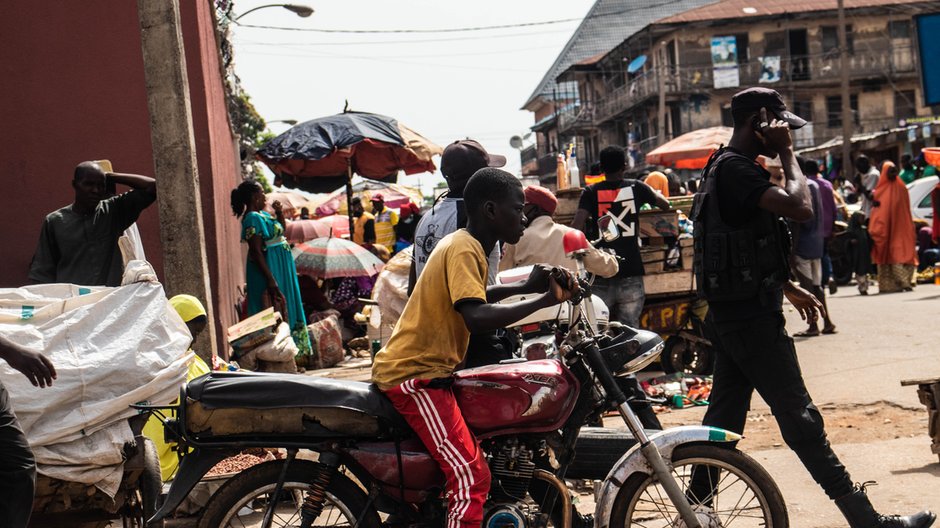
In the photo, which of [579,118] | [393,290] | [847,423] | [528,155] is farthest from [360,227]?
[528,155]

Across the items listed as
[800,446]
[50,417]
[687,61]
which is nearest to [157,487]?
[50,417]

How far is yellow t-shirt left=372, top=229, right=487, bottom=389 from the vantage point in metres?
3.90

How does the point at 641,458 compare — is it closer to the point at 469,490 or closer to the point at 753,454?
the point at 469,490

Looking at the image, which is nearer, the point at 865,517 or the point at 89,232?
the point at 865,517

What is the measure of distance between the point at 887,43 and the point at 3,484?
2223 inches

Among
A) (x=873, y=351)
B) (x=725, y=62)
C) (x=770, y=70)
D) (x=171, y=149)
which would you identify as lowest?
(x=873, y=351)

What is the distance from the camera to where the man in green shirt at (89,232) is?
20.0 ft

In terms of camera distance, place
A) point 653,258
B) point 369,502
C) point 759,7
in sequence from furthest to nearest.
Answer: point 759,7 < point 653,258 < point 369,502

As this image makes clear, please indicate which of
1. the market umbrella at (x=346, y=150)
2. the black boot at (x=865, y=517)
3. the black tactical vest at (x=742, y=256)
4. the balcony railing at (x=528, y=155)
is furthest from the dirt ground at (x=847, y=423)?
the balcony railing at (x=528, y=155)

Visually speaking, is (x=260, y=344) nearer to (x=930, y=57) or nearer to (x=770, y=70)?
(x=930, y=57)

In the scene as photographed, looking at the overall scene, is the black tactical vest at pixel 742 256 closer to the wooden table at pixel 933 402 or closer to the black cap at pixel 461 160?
the black cap at pixel 461 160

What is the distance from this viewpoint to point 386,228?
1819 centimetres

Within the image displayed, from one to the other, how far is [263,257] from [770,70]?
47079 mm

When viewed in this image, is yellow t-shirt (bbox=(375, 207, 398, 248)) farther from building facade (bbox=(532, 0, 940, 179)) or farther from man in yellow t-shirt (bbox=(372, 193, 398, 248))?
building facade (bbox=(532, 0, 940, 179))
